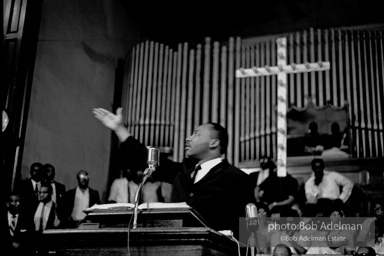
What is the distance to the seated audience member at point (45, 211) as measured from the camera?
7161 mm

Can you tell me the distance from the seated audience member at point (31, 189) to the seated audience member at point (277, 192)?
3.24 metres

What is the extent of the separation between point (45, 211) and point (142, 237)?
17.3ft

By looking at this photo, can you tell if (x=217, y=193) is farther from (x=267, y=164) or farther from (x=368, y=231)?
(x=267, y=164)

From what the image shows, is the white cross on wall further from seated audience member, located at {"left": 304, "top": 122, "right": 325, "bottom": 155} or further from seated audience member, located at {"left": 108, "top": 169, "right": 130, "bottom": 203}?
seated audience member, located at {"left": 108, "top": 169, "right": 130, "bottom": 203}

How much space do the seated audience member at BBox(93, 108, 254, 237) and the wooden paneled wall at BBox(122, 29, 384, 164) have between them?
605 centimetres

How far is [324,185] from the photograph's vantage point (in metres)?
8.27

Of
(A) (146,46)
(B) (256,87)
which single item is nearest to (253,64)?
(B) (256,87)

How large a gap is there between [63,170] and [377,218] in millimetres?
5057

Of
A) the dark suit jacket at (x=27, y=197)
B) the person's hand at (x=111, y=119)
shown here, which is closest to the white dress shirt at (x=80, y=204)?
the dark suit jacket at (x=27, y=197)

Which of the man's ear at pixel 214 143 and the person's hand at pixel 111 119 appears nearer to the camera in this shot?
the person's hand at pixel 111 119

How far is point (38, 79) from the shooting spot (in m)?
8.75

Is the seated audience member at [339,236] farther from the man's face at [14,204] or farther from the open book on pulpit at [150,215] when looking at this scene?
the open book on pulpit at [150,215]

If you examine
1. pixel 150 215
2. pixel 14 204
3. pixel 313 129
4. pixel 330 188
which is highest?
pixel 313 129

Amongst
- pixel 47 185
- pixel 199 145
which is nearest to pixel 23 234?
pixel 47 185
